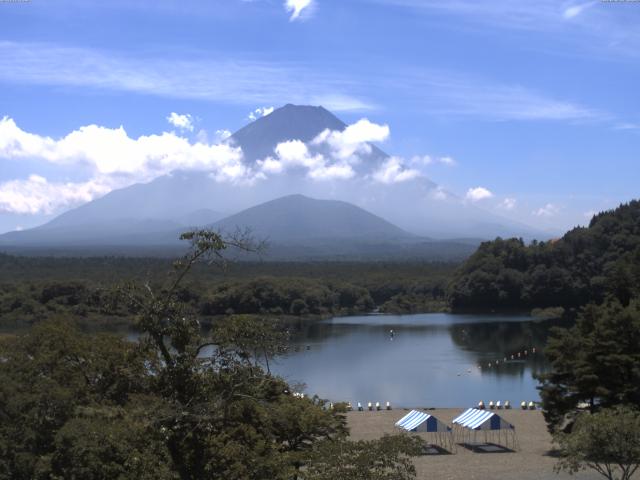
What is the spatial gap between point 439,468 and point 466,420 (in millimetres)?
2302

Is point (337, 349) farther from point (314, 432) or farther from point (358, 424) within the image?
point (314, 432)

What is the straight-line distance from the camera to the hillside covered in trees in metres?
A: 56.2

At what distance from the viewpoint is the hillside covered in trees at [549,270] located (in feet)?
184

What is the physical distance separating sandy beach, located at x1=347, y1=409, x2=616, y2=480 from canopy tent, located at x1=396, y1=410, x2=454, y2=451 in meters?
0.40

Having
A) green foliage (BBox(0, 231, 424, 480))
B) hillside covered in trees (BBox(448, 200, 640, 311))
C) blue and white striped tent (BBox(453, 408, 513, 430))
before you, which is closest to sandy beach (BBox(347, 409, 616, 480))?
blue and white striped tent (BBox(453, 408, 513, 430))

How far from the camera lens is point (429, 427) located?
54.9 ft

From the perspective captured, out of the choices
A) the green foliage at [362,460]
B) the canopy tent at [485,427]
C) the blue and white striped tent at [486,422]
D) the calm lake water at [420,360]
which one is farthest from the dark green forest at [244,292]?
the green foliage at [362,460]

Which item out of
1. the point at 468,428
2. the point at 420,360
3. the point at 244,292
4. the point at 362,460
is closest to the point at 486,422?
the point at 468,428

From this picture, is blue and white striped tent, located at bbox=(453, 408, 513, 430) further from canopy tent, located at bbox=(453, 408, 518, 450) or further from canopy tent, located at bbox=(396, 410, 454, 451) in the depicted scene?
canopy tent, located at bbox=(396, 410, 454, 451)

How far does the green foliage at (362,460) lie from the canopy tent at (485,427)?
8.38m

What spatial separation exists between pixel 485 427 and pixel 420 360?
18.6 m

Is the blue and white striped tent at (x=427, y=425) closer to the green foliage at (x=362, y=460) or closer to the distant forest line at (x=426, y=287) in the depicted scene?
the green foliage at (x=362, y=460)

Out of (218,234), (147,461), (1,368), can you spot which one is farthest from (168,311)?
(1,368)

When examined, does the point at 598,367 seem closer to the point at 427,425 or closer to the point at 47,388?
the point at 427,425
